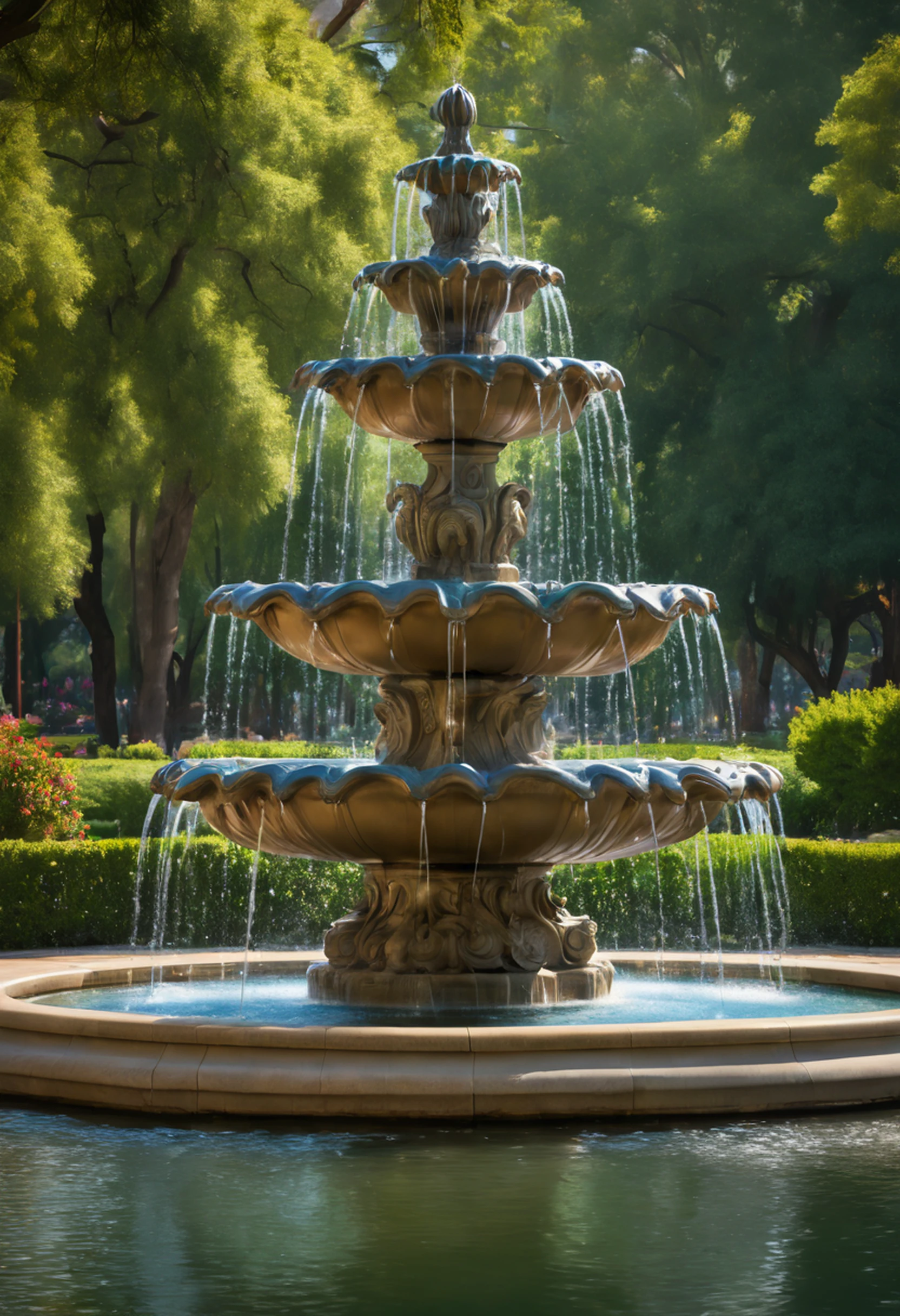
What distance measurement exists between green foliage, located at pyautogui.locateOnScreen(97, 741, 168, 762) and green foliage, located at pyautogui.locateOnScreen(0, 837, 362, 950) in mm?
11718

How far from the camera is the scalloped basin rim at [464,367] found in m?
9.11

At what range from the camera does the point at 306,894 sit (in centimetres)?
1477

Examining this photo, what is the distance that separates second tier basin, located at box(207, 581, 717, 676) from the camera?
8.54m

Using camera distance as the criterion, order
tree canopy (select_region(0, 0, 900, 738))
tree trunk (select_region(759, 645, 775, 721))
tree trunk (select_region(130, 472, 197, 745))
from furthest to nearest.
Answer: tree trunk (select_region(759, 645, 775, 721)) → tree trunk (select_region(130, 472, 197, 745)) → tree canopy (select_region(0, 0, 900, 738))

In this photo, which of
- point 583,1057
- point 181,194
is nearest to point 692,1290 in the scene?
point 583,1057

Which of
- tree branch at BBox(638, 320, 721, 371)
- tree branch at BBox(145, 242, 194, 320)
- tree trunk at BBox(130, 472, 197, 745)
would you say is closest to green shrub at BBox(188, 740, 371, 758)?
tree trunk at BBox(130, 472, 197, 745)

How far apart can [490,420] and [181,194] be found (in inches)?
648

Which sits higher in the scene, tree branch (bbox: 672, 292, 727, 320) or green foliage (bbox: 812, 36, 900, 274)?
tree branch (bbox: 672, 292, 727, 320)

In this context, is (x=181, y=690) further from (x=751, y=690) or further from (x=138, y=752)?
(x=138, y=752)

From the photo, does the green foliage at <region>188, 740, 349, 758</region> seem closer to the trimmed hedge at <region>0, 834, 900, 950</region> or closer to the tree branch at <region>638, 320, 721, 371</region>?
the trimmed hedge at <region>0, 834, 900, 950</region>

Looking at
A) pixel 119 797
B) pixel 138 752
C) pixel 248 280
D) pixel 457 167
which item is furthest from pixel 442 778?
pixel 138 752

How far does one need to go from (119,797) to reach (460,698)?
13.1 metres

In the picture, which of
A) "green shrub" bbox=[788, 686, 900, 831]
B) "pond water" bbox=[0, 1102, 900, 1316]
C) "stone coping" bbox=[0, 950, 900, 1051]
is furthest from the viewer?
"green shrub" bbox=[788, 686, 900, 831]

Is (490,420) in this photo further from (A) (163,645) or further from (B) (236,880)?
(A) (163,645)
